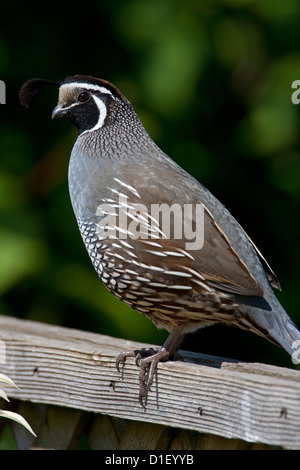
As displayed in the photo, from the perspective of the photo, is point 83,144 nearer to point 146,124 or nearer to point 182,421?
point 146,124

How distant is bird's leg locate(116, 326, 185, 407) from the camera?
272cm

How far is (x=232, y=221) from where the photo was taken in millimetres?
3312

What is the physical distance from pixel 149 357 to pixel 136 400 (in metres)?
0.20

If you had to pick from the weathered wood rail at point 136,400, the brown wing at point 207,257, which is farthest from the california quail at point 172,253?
the weathered wood rail at point 136,400

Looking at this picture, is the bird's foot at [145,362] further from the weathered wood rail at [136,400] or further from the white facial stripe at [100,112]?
the white facial stripe at [100,112]

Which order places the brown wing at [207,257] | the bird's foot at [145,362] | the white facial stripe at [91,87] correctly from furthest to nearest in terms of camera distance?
the white facial stripe at [91,87] → the brown wing at [207,257] → the bird's foot at [145,362]

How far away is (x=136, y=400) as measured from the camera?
106 inches

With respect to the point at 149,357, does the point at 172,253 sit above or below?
above

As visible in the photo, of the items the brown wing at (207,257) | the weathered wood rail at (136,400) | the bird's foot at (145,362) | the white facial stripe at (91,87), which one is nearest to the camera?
the weathered wood rail at (136,400)

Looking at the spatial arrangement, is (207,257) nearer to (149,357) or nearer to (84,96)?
(149,357)

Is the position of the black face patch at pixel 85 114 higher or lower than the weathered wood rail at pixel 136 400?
higher

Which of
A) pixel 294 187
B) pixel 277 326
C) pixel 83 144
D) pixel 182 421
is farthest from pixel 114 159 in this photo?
pixel 294 187

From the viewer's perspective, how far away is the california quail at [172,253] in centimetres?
308

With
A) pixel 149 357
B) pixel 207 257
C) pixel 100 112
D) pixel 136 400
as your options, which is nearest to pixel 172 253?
pixel 207 257
